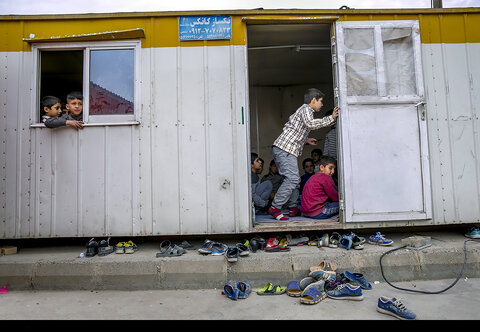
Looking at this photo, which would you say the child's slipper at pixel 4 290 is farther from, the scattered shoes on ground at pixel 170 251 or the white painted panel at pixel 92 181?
the scattered shoes on ground at pixel 170 251

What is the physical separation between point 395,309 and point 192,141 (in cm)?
286

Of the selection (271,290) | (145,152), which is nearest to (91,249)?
(145,152)

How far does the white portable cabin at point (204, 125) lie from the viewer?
4.05 m

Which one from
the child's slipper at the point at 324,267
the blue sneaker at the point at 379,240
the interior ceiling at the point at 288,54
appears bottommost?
the child's slipper at the point at 324,267

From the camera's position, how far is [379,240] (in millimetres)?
3980

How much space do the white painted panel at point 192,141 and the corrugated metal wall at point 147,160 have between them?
13 millimetres

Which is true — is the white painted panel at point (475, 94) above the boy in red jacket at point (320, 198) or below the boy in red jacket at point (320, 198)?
above

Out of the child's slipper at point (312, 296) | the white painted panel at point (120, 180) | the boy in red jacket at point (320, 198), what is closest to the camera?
the child's slipper at point (312, 296)

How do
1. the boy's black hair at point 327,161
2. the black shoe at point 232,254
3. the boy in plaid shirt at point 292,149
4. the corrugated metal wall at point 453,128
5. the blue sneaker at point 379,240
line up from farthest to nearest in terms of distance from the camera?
the boy's black hair at point 327,161 < the boy in plaid shirt at point 292,149 < the corrugated metal wall at point 453,128 < the blue sneaker at point 379,240 < the black shoe at point 232,254

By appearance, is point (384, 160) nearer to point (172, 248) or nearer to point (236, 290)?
point (236, 290)

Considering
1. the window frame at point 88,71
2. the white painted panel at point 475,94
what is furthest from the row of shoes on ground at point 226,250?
the white painted panel at point 475,94

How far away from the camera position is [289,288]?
11.2ft

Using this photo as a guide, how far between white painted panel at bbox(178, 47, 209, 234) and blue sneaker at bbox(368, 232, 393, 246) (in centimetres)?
212

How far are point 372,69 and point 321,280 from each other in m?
2.75
